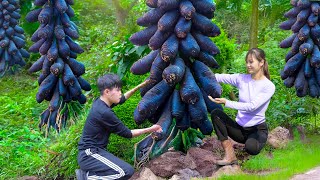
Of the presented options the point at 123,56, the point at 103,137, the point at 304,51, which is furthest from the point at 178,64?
the point at 304,51

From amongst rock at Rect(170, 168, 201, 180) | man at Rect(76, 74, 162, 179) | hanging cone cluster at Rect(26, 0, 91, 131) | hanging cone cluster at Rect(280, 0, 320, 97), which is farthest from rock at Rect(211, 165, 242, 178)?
hanging cone cluster at Rect(26, 0, 91, 131)

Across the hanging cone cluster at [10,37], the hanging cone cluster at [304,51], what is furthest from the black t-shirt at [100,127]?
the hanging cone cluster at [10,37]

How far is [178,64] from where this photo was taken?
5949 millimetres

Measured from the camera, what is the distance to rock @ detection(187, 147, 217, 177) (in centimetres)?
593

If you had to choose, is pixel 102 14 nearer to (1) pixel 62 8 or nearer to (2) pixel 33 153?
(1) pixel 62 8

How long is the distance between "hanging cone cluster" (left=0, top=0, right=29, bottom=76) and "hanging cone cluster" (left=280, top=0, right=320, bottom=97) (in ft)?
25.8

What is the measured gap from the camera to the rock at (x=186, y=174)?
5.58 m

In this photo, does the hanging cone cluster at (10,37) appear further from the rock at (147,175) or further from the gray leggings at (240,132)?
the rock at (147,175)

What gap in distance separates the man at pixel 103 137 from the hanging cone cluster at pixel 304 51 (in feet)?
11.3

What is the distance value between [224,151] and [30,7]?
996cm

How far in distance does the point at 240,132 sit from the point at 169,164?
113 cm

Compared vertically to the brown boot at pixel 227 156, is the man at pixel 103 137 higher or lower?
higher

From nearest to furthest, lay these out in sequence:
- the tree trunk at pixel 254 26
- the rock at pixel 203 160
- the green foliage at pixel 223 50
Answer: the rock at pixel 203 160, the green foliage at pixel 223 50, the tree trunk at pixel 254 26

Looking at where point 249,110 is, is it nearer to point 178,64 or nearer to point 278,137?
point 178,64
